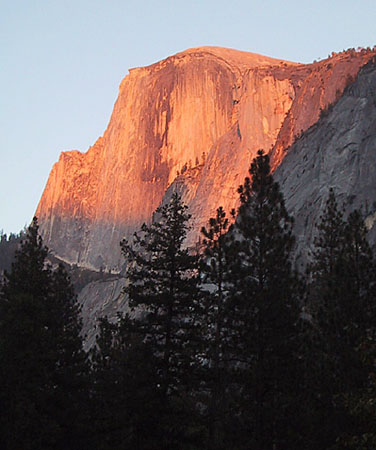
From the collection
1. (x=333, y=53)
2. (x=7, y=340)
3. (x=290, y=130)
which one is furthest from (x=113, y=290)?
(x=7, y=340)

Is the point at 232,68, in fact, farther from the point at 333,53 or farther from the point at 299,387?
the point at 299,387

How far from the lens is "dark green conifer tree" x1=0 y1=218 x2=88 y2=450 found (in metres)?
24.5

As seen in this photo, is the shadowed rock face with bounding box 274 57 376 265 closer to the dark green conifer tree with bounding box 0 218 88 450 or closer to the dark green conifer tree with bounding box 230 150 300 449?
the dark green conifer tree with bounding box 230 150 300 449

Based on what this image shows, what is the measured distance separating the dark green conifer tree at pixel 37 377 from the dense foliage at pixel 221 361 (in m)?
0.05

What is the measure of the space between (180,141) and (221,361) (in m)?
82.2

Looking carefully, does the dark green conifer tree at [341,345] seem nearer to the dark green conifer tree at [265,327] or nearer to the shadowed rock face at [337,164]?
the dark green conifer tree at [265,327]

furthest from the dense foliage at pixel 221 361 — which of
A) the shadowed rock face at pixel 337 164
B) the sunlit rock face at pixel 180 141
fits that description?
the sunlit rock face at pixel 180 141

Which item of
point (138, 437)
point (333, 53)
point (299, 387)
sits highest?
point (333, 53)

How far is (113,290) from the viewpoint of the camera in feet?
297

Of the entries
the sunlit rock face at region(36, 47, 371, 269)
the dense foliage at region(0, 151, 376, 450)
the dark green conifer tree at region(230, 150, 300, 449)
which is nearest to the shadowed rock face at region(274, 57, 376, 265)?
the sunlit rock face at region(36, 47, 371, 269)

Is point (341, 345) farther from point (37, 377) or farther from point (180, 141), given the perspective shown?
point (180, 141)

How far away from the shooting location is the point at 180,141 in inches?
4139

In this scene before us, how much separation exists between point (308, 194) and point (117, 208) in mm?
61921

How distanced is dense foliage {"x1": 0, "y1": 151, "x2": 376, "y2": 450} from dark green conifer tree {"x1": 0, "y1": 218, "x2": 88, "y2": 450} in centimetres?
5
